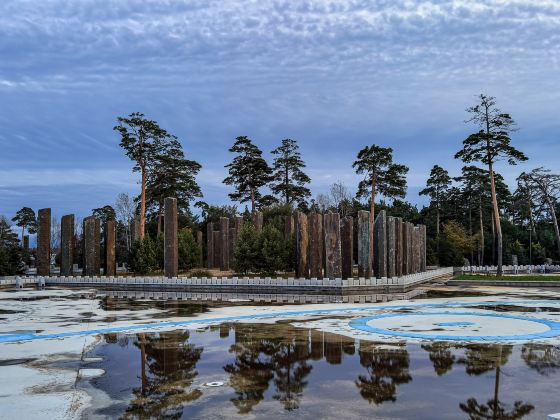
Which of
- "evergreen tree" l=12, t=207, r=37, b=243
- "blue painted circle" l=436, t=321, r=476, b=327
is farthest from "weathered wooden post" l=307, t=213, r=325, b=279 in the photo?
"evergreen tree" l=12, t=207, r=37, b=243

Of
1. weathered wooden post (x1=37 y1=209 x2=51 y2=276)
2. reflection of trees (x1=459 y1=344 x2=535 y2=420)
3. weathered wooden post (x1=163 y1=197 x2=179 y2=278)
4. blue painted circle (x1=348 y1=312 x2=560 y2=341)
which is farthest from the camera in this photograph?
weathered wooden post (x1=37 y1=209 x2=51 y2=276)

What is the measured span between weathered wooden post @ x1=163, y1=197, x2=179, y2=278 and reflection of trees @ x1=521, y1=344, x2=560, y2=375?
18.2 metres

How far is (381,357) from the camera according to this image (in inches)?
348

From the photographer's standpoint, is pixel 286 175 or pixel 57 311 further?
pixel 286 175

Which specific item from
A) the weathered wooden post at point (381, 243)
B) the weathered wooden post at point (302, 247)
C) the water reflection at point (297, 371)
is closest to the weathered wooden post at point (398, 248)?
the weathered wooden post at point (381, 243)

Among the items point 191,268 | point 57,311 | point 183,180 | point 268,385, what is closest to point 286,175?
point 183,180

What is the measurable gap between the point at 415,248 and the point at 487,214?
26190 millimetres

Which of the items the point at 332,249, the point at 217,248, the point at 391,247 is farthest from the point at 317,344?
the point at 217,248

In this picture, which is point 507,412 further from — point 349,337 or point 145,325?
point 145,325

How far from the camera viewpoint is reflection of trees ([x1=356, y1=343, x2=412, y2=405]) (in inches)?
263

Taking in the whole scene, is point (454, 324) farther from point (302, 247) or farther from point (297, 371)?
point (302, 247)

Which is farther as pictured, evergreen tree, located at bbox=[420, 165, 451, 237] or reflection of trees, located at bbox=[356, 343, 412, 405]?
evergreen tree, located at bbox=[420, 165, 451, 237]

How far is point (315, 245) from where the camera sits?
2358cm

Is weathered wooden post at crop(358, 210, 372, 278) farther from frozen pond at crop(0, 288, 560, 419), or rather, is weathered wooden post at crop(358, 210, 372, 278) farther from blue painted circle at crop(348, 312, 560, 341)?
blue painted circle at crop(348, 312, 560, 341)
